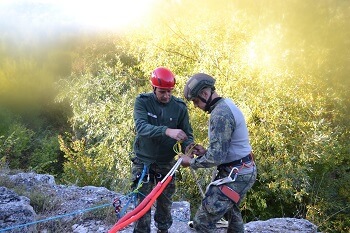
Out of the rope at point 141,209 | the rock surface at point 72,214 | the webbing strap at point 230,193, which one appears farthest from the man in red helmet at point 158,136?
the webbing strap at point 230,193

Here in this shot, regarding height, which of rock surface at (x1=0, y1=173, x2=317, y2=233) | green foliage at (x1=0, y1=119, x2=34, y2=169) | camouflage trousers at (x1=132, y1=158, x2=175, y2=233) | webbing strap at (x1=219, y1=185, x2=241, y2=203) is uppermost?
webbing strap at (x1=219, y1=185, x2=241, y2=203)

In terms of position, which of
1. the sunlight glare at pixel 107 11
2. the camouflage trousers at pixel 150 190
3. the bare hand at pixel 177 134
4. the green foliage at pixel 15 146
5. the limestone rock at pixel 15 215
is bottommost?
the green foliage at pixel 15 146

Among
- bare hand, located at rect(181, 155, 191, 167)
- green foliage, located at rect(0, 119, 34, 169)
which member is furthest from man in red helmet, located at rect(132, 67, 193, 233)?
green foliage, located at rect(0, 119, 34, 169)

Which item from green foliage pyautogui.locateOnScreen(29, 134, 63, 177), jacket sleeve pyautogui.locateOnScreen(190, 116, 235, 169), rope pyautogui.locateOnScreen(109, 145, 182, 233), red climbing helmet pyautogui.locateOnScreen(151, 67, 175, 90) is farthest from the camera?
green foliage pyautogui.locateOnScreen(29, 134, 63, 177)

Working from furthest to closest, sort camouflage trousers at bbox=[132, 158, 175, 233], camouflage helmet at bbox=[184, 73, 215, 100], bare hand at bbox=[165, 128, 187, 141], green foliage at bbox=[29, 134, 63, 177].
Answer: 1. green foliage at bbox=[29, 134, 63, 177]
2. camouflage trousers at bbox=[132, 158, 175, 233]
3. bare hand at bbox=[165, 128, 187, 141]
4. camouflage helmet at bbox=[184, 73, 215, 100]

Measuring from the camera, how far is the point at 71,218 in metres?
4.55

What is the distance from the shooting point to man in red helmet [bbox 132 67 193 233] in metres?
3.55

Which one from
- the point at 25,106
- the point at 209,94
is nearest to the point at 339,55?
the point at 209,94

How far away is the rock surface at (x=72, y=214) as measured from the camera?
372 cm

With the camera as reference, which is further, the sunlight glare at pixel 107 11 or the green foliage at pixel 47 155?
the green foliage at pixel 47 155

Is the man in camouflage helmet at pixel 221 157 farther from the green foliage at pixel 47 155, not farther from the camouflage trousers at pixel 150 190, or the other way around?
the green foliage at pixel 47 155

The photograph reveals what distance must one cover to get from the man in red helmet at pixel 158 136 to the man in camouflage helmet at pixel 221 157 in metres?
0.40

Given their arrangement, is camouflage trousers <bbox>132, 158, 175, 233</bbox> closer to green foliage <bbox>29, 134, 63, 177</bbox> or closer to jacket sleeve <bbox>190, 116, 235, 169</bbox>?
jacket sleeve <bbox>190, 116, 235, 169</bbox>

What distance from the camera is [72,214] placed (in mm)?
4059
